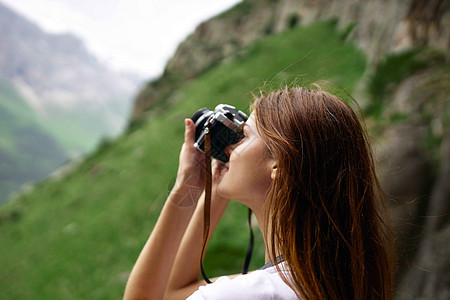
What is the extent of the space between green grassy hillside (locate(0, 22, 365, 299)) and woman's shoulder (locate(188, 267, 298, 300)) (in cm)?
241

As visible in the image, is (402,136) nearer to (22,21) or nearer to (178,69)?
(178,69)

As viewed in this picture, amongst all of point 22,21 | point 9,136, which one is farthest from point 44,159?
point 22,21

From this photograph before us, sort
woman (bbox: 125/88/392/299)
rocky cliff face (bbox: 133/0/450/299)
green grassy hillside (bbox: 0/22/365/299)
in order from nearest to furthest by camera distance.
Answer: woman (bbox: 125/88/392/299) → rocky cliff face (bbox: 133/0/450/299) → green grassy hillside (bbox: 0/22/365/299)

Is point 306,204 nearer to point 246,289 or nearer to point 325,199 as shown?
point 325,199

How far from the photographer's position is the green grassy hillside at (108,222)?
641cm

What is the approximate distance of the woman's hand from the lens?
1.38 m

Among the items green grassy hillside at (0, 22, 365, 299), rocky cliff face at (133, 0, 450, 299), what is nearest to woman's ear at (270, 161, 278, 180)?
rocky cliff face at (133, 0, 450, 299)

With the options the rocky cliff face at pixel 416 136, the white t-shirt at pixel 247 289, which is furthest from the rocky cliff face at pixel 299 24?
the white t-shirt at pixel 247 289

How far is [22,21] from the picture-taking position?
170625mm

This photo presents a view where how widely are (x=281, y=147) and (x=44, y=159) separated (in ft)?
393

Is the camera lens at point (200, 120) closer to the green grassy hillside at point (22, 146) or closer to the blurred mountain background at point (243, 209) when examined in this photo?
the blurred mountain background at point (243, 209)

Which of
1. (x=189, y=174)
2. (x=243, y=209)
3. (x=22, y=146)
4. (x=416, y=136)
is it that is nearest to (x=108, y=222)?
(x=243, y=209)

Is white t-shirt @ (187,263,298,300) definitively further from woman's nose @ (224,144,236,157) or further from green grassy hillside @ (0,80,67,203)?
green grassy hillside @ (0,80,67,203)

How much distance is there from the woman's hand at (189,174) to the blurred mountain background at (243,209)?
0.12 m
